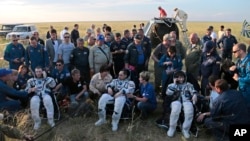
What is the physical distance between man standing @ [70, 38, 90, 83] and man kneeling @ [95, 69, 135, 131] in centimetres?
155

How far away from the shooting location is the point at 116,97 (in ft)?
24.1

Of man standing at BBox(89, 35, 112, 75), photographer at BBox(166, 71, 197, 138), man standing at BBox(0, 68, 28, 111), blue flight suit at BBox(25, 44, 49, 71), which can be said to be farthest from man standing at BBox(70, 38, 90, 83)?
photographer at BBox(166, 71, 197, 138)

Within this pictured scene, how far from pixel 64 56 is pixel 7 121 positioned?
8.52ft

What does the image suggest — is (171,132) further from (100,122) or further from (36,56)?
(36,56)

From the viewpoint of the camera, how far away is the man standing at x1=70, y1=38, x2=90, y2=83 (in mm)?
8891

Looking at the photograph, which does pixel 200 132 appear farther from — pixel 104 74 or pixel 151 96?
pixel 104 74

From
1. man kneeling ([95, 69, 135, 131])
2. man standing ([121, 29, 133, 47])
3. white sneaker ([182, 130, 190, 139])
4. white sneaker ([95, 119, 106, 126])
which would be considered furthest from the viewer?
man standing ([121, 29, 133, 47])

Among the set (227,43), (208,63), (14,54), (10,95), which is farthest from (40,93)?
(227,43)

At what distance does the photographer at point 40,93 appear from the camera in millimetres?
7180

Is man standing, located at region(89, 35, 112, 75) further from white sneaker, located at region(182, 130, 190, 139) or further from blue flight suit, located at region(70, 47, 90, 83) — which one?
white sneaker, located at region(182, 130, 190, 139)

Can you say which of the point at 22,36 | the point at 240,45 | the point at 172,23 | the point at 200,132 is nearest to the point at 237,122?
the point at 200,132

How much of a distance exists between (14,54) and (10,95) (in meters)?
2.30

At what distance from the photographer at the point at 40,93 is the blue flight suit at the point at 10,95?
0.80ft

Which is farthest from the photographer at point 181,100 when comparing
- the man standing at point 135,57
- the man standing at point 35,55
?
the man standing at point 35,55
